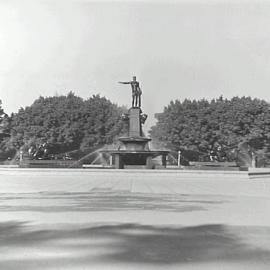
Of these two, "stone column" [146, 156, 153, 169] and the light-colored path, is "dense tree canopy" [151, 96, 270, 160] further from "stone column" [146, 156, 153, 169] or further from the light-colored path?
the light-colored path

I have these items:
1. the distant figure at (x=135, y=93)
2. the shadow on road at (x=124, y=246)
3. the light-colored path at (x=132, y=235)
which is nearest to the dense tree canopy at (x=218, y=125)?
the distant figure at (x=135, y=93)

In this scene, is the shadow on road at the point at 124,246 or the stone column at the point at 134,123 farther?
the stone column at the point at 134,123

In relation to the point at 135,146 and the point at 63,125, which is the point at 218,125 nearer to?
the point at 63,125

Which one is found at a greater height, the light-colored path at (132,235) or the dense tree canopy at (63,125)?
the dense tree canopy at (63,125)

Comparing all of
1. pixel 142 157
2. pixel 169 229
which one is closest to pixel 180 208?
pixel 169 229

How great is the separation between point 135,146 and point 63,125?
30.8 metres

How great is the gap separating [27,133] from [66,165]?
2999cm

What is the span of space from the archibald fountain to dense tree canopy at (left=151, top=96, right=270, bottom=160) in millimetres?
26005

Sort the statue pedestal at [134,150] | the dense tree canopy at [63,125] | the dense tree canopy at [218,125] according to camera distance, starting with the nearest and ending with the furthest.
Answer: the statue pedestal at [134,150]
the dense tree canopy at [218,125]
the dense tree canopy at [63,125]

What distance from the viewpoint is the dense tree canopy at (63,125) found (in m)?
61.8

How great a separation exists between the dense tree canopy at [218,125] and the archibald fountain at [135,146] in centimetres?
2600

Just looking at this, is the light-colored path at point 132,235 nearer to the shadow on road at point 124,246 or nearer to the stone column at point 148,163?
the shadow on road at point 124,246

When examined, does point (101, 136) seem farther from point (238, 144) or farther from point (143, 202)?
point (143, 202)

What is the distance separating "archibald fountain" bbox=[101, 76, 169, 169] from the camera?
3259 centimetres
